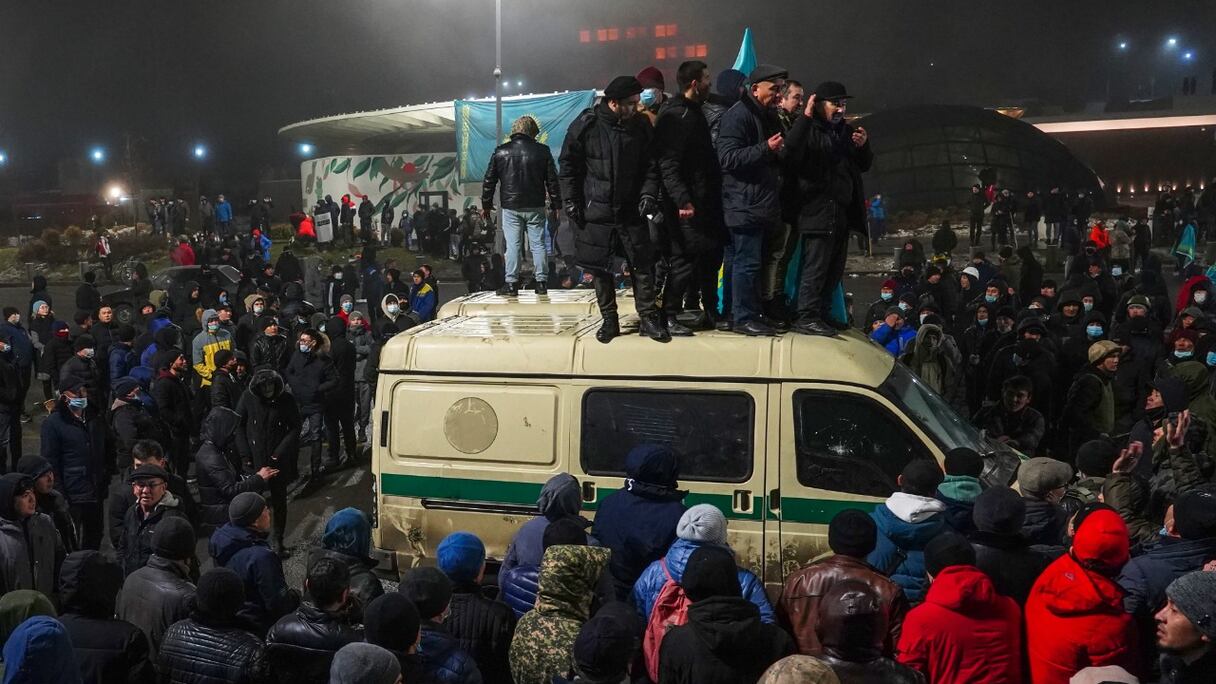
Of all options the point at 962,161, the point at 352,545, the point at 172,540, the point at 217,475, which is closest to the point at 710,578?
the point at 352,545

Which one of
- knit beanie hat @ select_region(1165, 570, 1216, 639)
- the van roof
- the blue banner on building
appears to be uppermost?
the blue banner on building

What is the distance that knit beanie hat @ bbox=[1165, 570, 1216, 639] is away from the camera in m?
3.96

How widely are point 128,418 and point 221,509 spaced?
188 centimetres

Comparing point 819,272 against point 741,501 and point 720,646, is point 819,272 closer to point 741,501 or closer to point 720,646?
point 741,501

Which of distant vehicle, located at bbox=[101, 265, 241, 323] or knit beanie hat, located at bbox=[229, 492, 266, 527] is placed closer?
knit beanie hat, located at bbox=[229, 492, 266, 527]

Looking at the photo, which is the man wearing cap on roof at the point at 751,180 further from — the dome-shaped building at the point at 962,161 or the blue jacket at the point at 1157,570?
the dome-shaped building at the point at 962,161

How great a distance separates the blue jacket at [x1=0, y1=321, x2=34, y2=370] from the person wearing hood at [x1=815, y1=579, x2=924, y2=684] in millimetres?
12321

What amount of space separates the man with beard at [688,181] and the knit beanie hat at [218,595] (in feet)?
11.9

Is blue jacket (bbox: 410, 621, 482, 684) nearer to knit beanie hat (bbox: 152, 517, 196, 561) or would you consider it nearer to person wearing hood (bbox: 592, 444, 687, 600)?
person wearing hood (bbox: 592, 444, 687, 600)

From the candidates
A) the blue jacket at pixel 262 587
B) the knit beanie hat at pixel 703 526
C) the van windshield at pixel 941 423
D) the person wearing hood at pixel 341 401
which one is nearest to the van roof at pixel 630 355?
the van windshield at pixel 941 423

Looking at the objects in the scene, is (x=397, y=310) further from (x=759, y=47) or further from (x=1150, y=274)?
(x=759, y=47)

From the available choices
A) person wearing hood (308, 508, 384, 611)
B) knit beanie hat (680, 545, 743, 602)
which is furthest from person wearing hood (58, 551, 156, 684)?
knit beanie hat (680, 545, 743, 602)

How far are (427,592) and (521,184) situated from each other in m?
5.77

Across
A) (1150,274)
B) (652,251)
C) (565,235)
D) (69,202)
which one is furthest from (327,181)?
(652,251)
